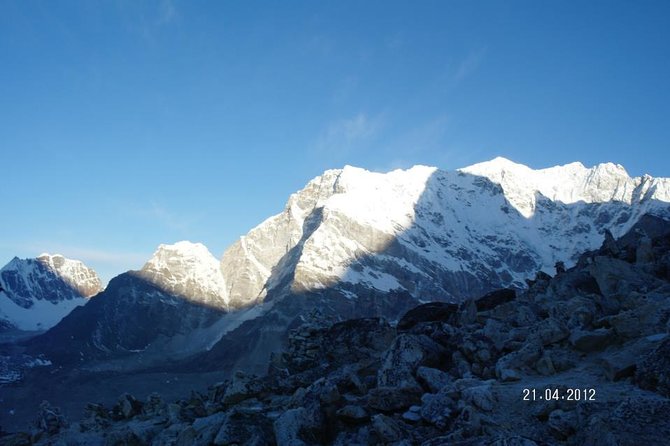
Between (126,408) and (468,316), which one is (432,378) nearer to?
(468,316)

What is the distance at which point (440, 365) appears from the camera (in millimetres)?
16375

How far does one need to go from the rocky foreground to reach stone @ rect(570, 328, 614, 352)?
2cm

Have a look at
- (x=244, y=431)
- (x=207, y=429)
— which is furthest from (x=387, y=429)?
(x=207, y=429)

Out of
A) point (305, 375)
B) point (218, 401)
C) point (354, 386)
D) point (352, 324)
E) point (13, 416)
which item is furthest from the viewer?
point (13, 416)

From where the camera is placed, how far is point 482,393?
1170 centimetres

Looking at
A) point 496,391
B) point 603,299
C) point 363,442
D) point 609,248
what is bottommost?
point 363,442

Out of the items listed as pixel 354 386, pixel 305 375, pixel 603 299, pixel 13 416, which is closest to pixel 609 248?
pixel 603 299

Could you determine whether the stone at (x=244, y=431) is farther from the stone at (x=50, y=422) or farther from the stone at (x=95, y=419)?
the stone at (x=50, y=422)

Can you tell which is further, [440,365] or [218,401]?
[218,401]

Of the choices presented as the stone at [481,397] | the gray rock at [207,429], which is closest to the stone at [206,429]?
the gray rock at [207,429]

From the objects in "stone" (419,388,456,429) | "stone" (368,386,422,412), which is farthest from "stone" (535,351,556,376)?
"stone" (368,386,422,412)

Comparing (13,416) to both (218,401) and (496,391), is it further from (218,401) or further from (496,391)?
(496,391)

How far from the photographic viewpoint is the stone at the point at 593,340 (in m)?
13.6

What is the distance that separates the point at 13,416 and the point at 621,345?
170 meters
